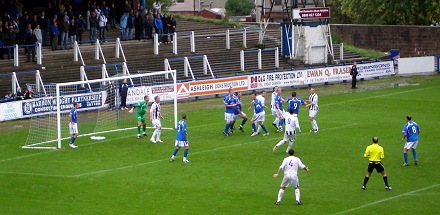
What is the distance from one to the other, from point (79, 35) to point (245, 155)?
25095 millimetres

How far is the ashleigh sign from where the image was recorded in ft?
206

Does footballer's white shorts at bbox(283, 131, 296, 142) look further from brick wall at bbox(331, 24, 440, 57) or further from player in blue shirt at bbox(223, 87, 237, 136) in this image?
brick wall at bbox(331, 24, 440, 57)

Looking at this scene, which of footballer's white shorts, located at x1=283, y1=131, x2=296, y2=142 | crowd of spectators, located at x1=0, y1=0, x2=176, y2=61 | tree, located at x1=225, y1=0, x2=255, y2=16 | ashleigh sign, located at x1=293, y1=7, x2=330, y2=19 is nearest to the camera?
footballer's white shorts, located at x1=283, y1=131, x2=296, y2=142

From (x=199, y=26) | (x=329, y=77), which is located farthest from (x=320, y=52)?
(x=199, y=26)

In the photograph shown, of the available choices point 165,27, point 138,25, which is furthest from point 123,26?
point 165,27

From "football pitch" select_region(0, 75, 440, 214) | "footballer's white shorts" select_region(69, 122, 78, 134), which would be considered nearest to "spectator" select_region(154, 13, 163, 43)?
"football pitch" select_region(0, 75, 440, 214)

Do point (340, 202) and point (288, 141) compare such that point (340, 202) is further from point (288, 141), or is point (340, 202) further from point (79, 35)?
point (79, 35)

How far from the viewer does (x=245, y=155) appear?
3428cm

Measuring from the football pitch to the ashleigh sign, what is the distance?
1900 cm

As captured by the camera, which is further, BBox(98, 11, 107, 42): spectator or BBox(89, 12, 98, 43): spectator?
BBox(98, 11, 107, 42): spectator

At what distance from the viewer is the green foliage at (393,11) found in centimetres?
7669

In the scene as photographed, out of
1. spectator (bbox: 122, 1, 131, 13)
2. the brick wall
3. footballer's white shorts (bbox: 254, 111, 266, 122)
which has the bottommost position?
footballer's white shorts (bbox: 254, 111, 266, 122)

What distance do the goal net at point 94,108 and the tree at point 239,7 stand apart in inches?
2136

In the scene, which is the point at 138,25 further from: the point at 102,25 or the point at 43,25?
the point at 43,25
